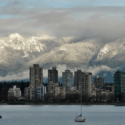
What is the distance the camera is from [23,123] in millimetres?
156000

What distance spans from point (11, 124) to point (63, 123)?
17.1m

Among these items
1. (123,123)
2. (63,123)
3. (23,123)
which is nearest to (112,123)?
(123,123)

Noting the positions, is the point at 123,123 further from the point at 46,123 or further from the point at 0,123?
the point at 0,123

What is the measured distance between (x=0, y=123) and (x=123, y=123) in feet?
132

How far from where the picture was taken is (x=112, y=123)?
158250 mm

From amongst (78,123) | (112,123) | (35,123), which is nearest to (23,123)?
(35,123)

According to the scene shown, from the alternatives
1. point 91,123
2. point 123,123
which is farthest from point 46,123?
point 123,123

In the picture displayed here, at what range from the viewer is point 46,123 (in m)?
156

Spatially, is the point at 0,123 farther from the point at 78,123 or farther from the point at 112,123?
the point at 112,123

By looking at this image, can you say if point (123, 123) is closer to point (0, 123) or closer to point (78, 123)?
point (78, 123)

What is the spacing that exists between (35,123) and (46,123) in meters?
3.56

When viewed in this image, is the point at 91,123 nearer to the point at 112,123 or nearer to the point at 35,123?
the point at 112,123

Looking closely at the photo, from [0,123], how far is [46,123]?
14823 mm

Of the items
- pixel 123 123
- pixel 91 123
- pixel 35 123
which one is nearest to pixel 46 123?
pixel 35 123
